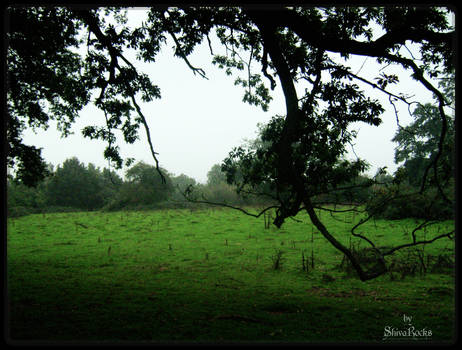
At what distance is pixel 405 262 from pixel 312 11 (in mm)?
6698

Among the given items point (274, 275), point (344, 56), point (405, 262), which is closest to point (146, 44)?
point (344, 56)

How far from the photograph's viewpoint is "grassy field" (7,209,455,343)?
4383mm

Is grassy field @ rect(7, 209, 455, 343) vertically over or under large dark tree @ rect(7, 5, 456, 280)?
under

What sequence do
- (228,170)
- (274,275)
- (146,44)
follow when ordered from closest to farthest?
(228,170) < (146,44) < (274,275)

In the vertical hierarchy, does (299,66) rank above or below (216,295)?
above

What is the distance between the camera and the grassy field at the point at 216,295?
4383 millimetres

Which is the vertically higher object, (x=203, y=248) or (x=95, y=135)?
(x=95, y=135)

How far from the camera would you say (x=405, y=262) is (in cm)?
848

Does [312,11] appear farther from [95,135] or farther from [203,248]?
[203,248]

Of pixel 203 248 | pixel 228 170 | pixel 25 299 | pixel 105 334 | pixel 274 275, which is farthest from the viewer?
pixel 203 248

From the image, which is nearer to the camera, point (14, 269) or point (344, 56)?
point (344, 56)

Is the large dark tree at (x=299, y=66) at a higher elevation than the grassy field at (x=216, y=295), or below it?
higher

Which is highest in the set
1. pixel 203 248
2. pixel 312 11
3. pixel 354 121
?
pixel 312 11

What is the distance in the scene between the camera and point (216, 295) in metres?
6.13
